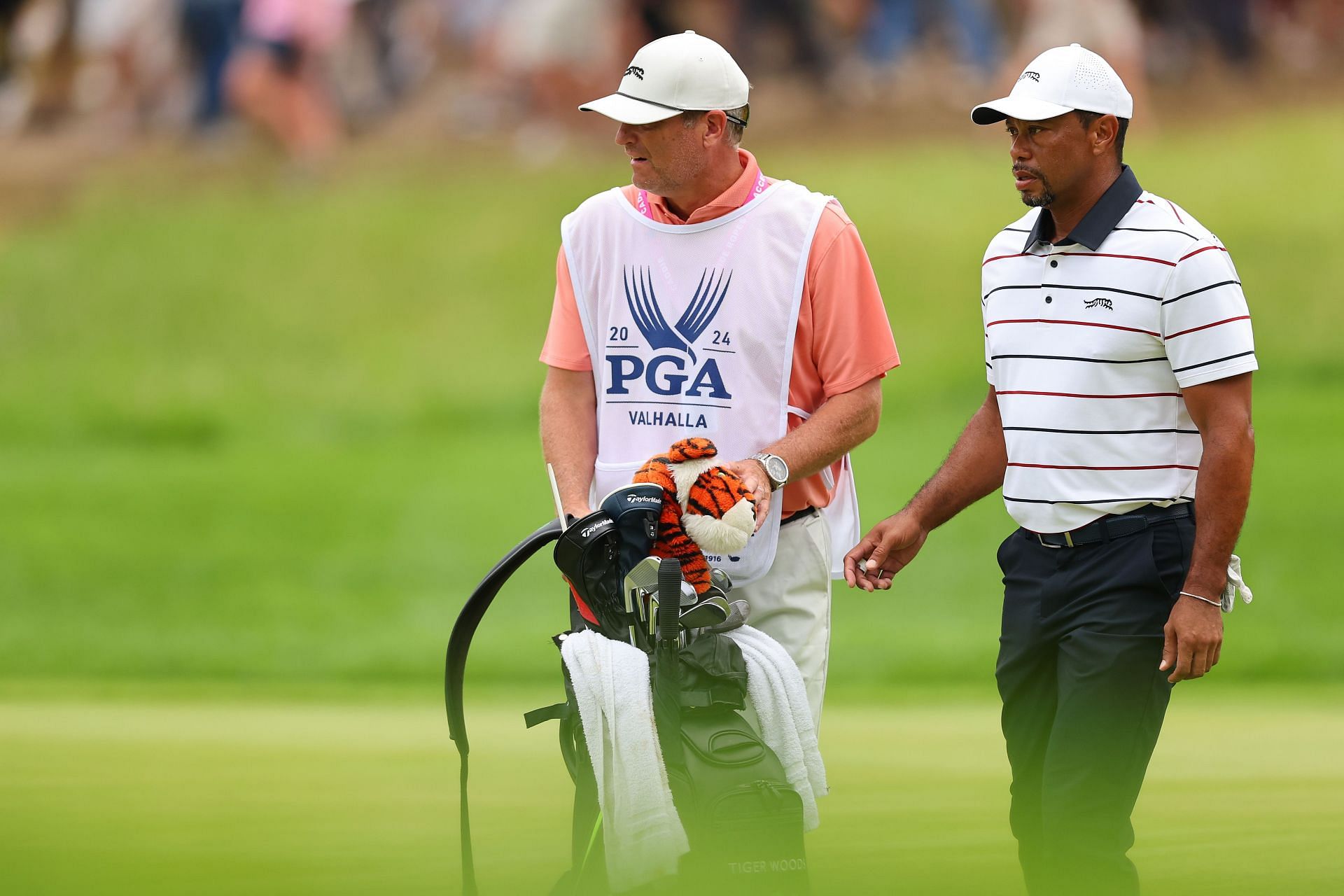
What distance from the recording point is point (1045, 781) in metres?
2.77

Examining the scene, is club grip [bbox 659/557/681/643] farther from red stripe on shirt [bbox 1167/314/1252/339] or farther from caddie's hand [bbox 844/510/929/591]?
red stripe on shirt [bbox 1167/314/1252/339]

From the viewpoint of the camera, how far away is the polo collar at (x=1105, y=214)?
9.00ft

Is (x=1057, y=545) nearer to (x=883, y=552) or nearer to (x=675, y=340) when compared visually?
(x=883, y=552)

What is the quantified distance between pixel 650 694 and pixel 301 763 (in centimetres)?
231

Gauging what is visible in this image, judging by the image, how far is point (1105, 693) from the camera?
8.93ft

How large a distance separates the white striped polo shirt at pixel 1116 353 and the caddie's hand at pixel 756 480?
42cm

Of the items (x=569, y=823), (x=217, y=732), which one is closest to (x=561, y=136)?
(x=217, y=732)

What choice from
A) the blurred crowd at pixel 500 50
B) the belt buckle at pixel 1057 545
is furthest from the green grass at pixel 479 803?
the blurred crowd at pixel 500 50

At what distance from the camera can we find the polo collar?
2744 mm

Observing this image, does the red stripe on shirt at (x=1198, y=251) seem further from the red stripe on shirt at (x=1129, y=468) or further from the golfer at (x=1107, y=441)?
the red stripe on shirt at (x=1129, y=468)

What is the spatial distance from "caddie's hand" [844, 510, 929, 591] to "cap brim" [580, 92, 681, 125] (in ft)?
2.51

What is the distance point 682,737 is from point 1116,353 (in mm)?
865

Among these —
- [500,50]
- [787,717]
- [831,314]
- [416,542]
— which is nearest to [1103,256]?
[831,314]

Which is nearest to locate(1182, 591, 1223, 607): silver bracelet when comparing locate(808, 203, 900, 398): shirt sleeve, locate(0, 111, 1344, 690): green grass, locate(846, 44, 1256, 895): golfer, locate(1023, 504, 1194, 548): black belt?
locate(846, 44, 1256, 895): golfer
